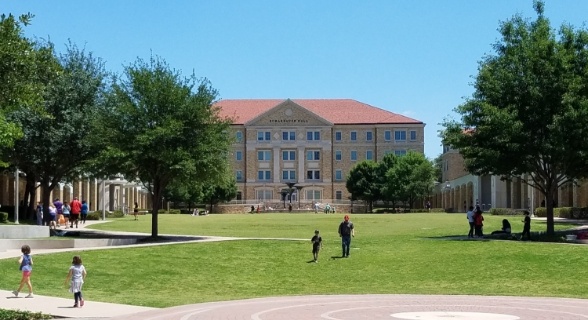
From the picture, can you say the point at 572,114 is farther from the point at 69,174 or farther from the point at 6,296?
the point at 69,174

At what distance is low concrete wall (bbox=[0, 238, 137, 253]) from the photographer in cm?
3638

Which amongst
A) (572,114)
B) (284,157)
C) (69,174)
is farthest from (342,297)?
(284,157)

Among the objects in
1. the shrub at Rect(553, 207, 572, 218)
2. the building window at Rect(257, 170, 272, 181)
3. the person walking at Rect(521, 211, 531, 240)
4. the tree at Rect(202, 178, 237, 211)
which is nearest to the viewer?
the person walking at Rect(521, 211, 531, 240)

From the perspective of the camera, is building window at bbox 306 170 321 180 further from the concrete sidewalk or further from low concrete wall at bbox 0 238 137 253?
the concrete sidewalk

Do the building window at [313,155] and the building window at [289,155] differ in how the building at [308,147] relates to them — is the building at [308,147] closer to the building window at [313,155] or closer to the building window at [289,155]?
the building window at [313,155]

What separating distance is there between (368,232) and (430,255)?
13.7 metres

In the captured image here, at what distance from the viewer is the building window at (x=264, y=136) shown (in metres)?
138

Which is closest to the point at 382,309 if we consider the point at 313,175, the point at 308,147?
the point at 308,147

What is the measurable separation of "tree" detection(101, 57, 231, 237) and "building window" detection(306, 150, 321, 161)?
94129mm

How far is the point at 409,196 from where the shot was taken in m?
113

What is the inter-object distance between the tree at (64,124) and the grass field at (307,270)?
12.2m

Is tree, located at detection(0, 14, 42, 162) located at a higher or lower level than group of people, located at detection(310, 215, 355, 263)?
higher

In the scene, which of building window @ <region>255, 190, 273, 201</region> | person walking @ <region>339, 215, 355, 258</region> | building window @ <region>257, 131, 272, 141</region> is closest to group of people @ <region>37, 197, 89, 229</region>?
person walking @ <region>339, 215, 355, 258</region>

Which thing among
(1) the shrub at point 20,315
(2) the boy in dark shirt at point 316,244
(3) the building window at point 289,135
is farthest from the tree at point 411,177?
(1) the shrub at point 20,315
